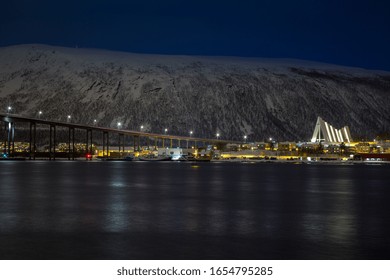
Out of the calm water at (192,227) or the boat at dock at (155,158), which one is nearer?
the calm water at (192,227)

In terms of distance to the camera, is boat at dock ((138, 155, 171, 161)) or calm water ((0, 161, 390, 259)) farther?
boat at dock ((138, 155, 171, 161))

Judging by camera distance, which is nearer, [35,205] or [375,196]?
[35,205]

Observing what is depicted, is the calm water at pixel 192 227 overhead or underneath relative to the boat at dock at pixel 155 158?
underneath

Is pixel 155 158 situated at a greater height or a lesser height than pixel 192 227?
greater

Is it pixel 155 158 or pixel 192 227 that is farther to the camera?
pixel 155 158

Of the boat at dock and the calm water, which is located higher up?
the boat at dock

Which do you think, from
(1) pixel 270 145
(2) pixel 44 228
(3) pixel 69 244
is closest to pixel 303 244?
(3) pixel 69 244
